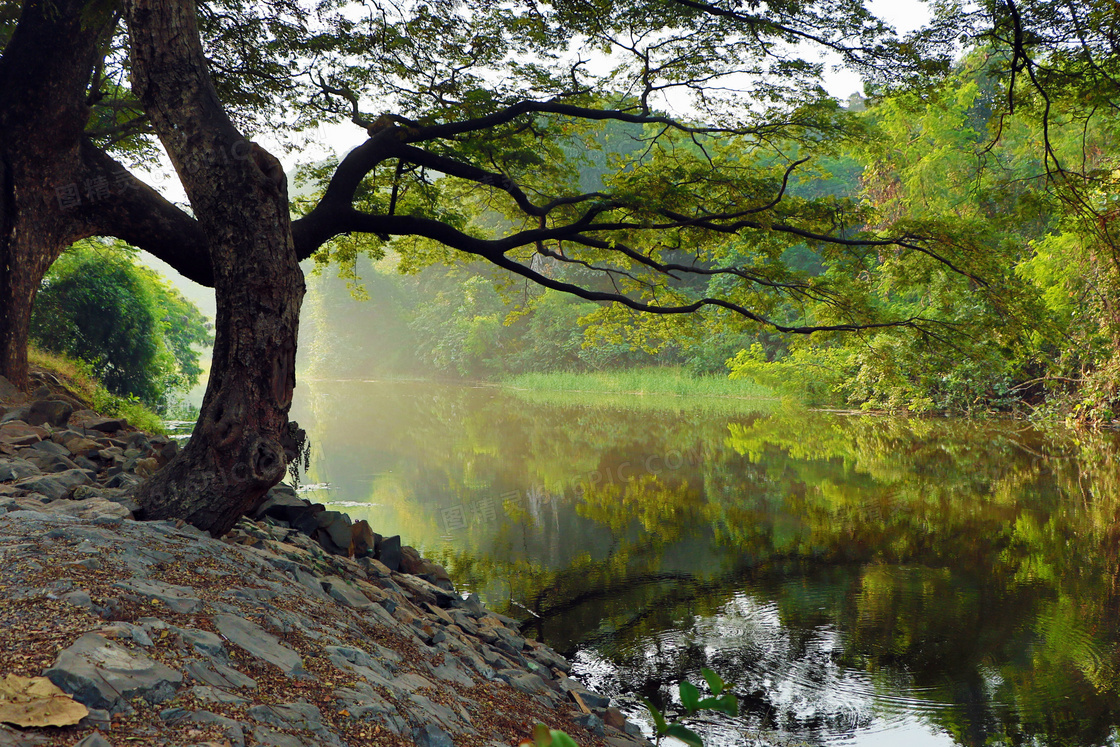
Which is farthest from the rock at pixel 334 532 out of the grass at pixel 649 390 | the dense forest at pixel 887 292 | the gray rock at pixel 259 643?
the grass at pixel 649 390

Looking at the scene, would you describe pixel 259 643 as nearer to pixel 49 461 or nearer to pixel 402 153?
pixel 49 461

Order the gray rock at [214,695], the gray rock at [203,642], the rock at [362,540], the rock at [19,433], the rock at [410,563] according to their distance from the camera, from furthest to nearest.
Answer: the rock at [410,563]
the rock at [362,540]
the rock at [19,433]
the gray rock at [203,642]
the gray rock at [214,695]

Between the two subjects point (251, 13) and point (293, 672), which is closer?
point (293, 672)

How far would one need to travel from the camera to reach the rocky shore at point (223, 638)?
79.5 inches

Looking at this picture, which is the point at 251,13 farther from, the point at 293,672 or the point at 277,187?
the point at 293,672

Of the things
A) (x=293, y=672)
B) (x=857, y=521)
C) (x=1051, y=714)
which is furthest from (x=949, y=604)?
(x=293, y=672)

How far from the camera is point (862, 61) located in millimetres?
6648

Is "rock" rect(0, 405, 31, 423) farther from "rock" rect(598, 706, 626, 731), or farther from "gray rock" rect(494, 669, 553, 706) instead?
"rock" rect(598, 706, 626, 731)

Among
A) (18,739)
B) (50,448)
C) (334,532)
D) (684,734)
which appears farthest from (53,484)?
(684,734)

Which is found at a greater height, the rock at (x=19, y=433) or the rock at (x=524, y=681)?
the rock at (x=19, y=433)

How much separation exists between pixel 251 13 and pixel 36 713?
8196mm

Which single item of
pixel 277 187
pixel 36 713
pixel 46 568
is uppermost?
pixel 277 187

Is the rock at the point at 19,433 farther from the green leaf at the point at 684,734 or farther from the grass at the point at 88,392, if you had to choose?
the green leaf at the point at 684,734

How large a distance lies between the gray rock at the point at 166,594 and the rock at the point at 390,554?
2.94 m
